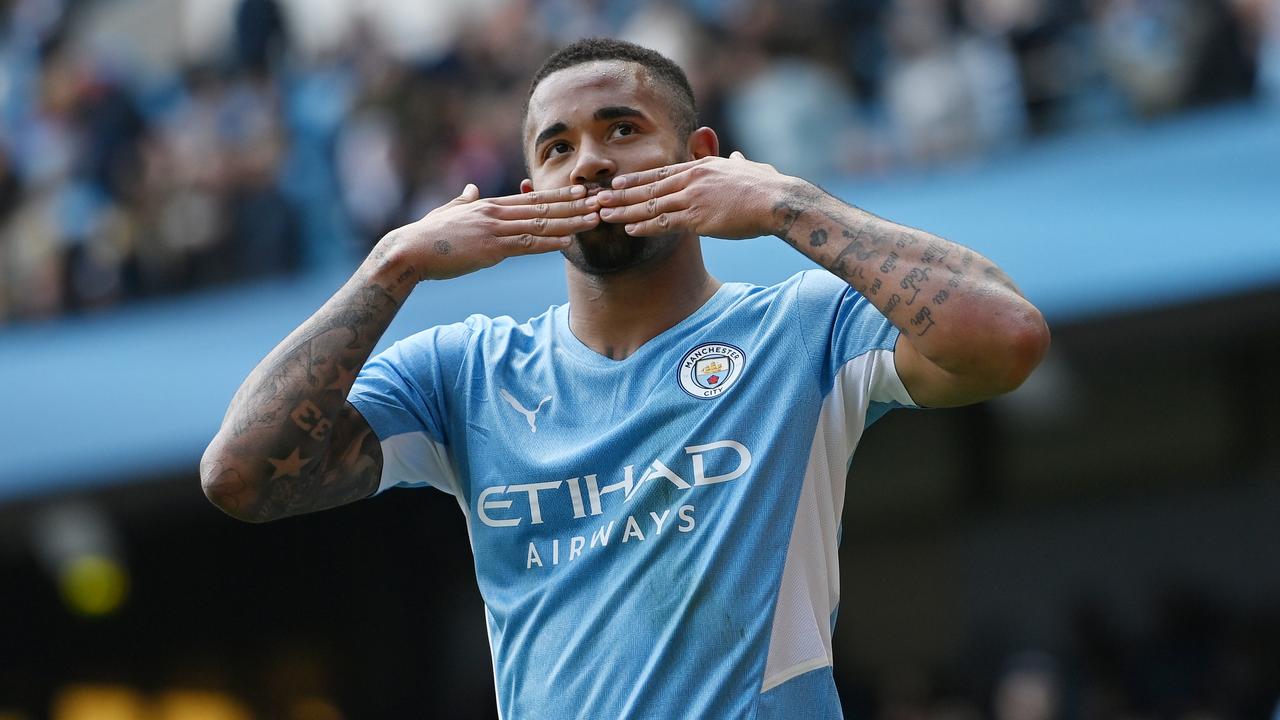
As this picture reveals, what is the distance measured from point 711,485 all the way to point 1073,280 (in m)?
5.75

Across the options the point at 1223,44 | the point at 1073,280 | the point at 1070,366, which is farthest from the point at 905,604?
the point at 1223,44

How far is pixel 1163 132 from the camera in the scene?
26.8 ft

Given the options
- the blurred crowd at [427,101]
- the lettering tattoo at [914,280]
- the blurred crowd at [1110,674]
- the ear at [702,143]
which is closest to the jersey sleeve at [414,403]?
the ear at [702,143]

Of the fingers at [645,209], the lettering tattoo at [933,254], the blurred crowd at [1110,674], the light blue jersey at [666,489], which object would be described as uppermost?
the fingers at [645,209]

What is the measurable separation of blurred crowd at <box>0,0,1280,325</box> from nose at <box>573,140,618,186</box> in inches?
222

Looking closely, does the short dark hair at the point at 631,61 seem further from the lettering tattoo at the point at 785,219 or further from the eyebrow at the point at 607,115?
the lettering tattoo at the point at 785,219

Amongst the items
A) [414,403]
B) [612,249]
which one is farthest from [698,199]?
[414,403]

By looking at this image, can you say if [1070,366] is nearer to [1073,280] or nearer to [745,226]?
[1073,280]

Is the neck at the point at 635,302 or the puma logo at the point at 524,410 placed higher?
the neck at the point at 635,302

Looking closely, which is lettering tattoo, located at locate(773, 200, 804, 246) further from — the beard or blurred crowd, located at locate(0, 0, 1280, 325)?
blurred crowd, located at locate(0, 0, 1280, 325)

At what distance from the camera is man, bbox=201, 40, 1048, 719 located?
9.52 feet

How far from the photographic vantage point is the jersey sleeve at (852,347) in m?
3.01

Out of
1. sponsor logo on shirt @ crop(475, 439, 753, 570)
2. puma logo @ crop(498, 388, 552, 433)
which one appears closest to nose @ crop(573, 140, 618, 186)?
puma logo @ crop(498, 388, 552, 433)

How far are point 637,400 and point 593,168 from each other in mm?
494
